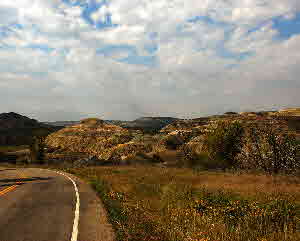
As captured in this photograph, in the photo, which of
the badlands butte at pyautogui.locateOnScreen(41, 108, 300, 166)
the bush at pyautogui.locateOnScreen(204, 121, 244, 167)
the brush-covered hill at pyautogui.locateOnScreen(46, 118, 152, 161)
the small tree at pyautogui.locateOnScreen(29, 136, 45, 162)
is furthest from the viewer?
the brush-covered hill at pyautogui.locateOnScreen(46, 118, 152, 161)

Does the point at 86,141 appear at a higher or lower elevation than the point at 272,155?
lower

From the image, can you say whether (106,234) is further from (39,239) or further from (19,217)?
(19,217)

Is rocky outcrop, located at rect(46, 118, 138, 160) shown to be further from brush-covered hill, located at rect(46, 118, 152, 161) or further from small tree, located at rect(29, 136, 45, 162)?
small tree, located at rect(29, 136, 45, 162)

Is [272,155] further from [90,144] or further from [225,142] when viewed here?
[90,144]

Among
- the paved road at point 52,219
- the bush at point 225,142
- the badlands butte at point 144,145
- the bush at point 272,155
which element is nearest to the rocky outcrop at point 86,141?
the badlands butte at point 144,145

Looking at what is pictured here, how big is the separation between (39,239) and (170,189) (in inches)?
330

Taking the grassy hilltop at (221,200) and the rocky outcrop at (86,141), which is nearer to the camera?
the grassy hilltop at (221,200)

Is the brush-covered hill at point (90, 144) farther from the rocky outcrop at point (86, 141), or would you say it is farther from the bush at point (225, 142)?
A: the bush at point (225, 142)

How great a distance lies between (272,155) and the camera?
110 ft

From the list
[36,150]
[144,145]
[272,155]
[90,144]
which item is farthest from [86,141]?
[272,155]

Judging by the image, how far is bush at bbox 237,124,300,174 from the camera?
32.0 metres

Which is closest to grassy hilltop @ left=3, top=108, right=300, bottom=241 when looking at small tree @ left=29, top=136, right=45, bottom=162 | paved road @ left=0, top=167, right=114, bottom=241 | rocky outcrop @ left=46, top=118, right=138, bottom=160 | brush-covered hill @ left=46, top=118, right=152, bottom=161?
paved road @ left=0, top=167, right=114, bottom=241

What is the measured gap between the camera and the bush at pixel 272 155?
31984 mm

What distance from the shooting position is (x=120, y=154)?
69.2 metres
